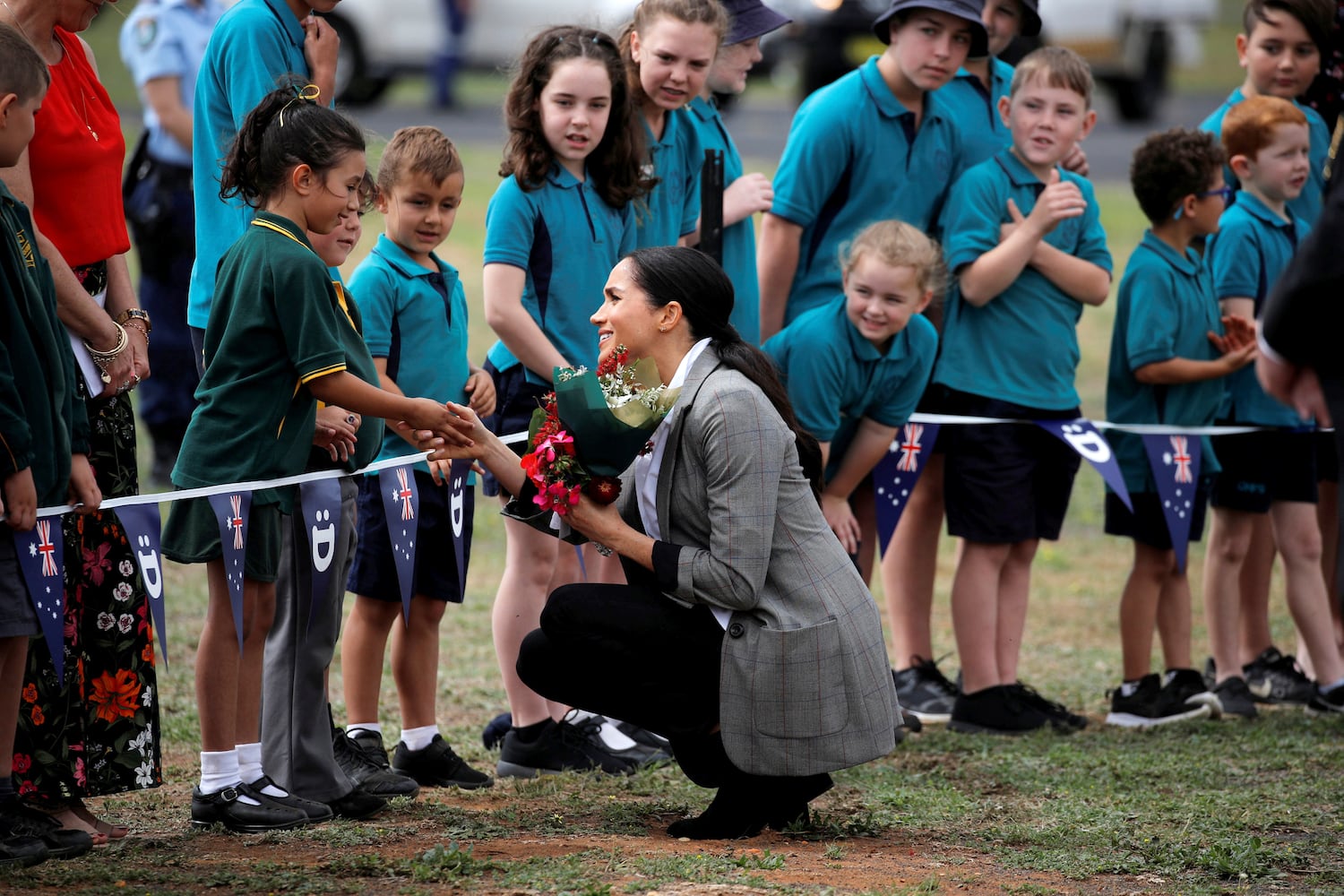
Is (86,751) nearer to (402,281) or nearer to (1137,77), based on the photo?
(402,281)

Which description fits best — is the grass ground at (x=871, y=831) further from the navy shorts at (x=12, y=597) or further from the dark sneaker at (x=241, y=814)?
the navy shorts at (x=12, y=597)

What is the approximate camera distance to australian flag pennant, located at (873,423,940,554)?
6.04 m

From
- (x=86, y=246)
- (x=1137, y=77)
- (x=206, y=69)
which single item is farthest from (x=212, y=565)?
(x=1137, y=77)

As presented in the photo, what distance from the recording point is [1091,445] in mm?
5852

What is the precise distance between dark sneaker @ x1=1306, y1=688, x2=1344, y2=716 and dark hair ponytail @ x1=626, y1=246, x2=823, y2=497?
3.13 metres

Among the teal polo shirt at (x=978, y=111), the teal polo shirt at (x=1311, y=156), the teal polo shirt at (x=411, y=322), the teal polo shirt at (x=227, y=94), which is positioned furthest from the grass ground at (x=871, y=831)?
the teal polo shirt at (x=978, y=111)

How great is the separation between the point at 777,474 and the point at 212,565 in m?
1.51


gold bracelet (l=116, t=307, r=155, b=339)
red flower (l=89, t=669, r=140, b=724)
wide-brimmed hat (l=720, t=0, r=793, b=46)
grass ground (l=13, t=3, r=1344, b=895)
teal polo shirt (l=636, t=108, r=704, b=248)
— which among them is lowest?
grass ground (l=13, t=3, r=1344, b=895)

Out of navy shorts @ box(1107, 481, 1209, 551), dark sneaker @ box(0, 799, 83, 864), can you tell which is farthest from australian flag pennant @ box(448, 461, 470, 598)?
navy shorts @ box(1107, 481, 1209, 551)

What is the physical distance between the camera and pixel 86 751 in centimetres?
439

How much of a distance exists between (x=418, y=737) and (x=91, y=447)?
136cm

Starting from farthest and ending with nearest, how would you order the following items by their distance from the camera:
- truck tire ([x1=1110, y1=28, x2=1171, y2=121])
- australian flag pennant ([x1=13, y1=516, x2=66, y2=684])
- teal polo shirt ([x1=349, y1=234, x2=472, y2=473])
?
truck tire ([x1=1110, y1=28, x2=1171, y2=121]), teal polo shirt ([x1=349, y1=234, x2=472, y2=473]), australian flag pennant ([x1=13, y1=516, x2=66, y2=684])

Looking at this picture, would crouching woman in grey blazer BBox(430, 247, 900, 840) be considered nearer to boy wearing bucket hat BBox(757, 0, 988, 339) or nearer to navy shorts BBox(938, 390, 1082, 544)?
boy wearing bucket hat BBox(757, 0, 988, 339)

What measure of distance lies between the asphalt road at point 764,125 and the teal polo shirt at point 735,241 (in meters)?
11.3
